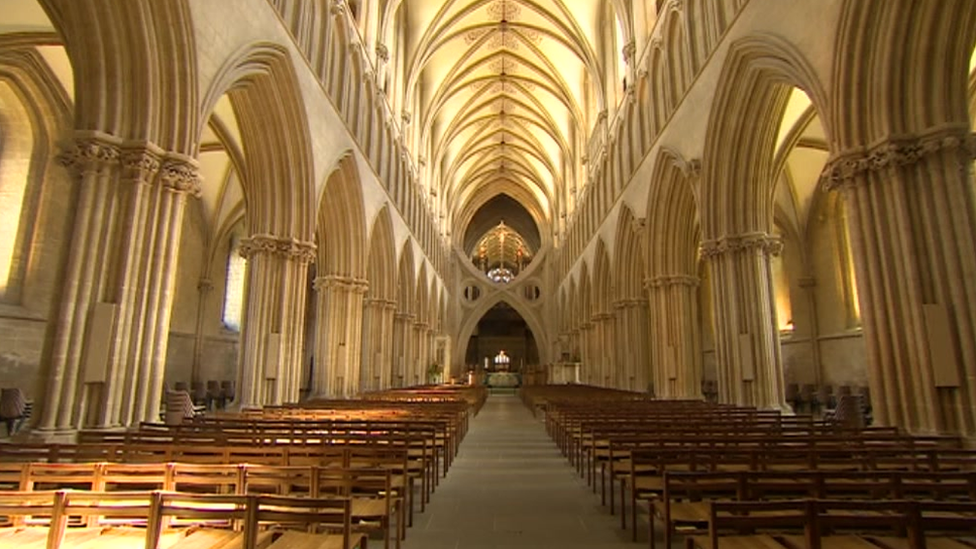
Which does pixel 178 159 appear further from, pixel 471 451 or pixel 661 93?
pixel 661 93

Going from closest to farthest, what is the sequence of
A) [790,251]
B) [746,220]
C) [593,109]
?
[746,220] → [790,251] → [593,109]

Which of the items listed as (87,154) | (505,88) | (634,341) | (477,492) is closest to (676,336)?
(634,341)

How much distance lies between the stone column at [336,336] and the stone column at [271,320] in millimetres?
3267

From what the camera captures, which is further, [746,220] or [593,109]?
[593,109]

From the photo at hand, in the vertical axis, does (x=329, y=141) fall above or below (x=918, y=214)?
above

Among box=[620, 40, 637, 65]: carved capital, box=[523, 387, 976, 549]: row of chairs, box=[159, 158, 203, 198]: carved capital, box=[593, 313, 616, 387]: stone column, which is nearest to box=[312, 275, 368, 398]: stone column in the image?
box=[159, 158, 203, 198]: carved capital

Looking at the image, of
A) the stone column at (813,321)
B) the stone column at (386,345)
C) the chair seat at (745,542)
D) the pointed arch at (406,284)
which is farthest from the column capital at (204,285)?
the stone column at (813,321)

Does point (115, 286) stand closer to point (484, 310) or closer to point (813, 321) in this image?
point (813, 321)

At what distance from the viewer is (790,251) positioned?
2020 cm

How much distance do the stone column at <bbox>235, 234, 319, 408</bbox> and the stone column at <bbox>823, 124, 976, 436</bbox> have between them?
10.9 m

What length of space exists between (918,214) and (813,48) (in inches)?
123

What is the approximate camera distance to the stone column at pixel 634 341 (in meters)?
19.8

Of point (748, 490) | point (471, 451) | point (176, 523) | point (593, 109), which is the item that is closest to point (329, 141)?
point (471, 451)

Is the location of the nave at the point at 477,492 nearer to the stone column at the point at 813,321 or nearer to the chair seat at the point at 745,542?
the chair seat at the point at 745,542
